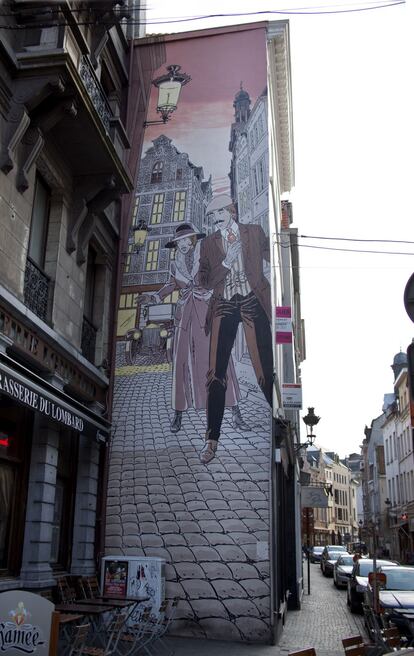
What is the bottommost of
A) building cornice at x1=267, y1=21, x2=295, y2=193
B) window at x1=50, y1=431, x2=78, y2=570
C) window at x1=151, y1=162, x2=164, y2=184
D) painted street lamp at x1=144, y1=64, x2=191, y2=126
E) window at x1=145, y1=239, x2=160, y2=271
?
window at x1=50, y1=431, x2=78, y2=570

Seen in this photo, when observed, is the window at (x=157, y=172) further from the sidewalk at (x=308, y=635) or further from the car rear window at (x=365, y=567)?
the car rear window at (x=365, y=567)

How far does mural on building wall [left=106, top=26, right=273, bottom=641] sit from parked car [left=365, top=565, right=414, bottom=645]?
226 cm

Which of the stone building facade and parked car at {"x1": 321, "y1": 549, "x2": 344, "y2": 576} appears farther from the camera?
parked car at {"x1": 321, "y1": 549, "x2": 344, "y2": 576}

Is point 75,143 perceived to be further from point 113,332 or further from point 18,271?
point 113,332

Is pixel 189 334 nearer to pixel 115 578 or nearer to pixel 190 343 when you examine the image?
pixel 190 343

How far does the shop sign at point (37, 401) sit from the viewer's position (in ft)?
27.3

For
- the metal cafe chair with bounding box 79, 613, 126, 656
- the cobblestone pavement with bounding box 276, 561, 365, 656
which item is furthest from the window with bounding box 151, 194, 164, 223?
the cobblestone pavement with bounding box 276, 561, 365, 656

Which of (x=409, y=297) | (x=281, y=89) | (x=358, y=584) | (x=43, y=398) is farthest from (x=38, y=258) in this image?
(x=358, y=584)

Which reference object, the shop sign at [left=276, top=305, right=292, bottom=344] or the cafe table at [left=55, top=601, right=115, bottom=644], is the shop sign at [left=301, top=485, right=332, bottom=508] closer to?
the shop sign at [left=276, top=305, right=292, bottom=344]

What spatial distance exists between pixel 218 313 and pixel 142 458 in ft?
11.8

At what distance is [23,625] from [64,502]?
634 centimetres

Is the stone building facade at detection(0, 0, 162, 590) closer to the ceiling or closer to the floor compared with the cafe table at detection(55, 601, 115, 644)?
closer to the ceiling

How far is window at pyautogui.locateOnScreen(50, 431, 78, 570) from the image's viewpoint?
11828 mm

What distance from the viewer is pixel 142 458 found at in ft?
44.6
